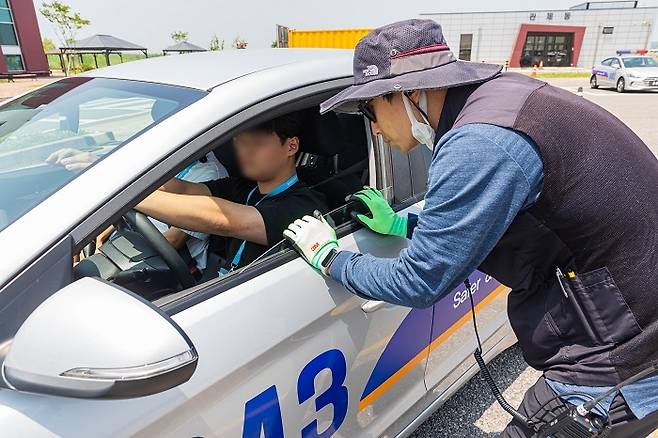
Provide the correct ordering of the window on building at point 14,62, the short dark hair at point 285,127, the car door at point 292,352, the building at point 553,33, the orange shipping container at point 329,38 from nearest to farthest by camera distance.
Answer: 1. the car door at point 292,352
2. the short dark hair at point 285,127
3. the orange shipping container at point 329,38
4. the window on building at point 14,62
5. the building at point 553,33

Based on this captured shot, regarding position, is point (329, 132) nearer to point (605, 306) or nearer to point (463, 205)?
point (463, 205)

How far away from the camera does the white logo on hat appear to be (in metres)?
1.21

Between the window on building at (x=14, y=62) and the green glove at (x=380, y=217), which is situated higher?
the green glove at (x=380, y=217)

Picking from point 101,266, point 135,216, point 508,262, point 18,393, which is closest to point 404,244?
point 508,262

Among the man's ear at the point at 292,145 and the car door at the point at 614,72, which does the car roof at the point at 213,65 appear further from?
the car door at the point at 614,72

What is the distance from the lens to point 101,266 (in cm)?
150

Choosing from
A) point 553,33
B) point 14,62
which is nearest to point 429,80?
point 14,62

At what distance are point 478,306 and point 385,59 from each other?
1.24m

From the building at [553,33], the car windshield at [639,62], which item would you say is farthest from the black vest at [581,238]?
the building at [553,33]

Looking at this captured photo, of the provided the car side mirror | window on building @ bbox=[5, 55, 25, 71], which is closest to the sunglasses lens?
the car side mirror

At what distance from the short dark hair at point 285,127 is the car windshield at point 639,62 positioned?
67.5 ft

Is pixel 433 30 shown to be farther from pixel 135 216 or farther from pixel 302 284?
pixel 135 216

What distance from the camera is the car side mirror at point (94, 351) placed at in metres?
0.80

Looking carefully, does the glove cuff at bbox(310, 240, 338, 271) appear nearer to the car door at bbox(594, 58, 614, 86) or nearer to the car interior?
the car interior
